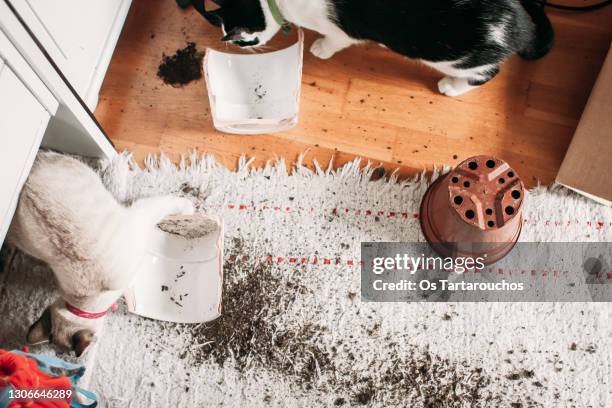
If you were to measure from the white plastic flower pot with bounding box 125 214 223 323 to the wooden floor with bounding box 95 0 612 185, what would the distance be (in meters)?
0.27

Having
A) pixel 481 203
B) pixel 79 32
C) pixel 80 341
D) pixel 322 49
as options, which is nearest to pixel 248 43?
pixel 322 49

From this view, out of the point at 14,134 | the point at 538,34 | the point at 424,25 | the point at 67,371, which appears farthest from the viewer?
the point at 538,34

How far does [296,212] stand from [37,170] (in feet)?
2.18

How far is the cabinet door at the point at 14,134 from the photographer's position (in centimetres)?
96

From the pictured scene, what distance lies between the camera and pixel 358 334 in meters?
1.33

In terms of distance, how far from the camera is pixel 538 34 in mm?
1372

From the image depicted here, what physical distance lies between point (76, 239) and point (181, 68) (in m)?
0.68

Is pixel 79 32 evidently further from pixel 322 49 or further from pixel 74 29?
pixel 322 49

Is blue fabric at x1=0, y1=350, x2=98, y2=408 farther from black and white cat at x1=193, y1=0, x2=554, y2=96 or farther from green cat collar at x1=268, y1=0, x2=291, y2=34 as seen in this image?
green cat collar at x1=268, y1=0, x2=291, y2=34

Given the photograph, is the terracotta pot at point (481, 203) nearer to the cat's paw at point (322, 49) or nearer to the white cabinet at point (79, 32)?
the cat's paw at point (322, 49)

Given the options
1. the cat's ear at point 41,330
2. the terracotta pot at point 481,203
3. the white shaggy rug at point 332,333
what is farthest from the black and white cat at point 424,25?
the cat's ear at point 41,330

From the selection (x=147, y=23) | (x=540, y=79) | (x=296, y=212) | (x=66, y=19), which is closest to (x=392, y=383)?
(x=296, y=212)

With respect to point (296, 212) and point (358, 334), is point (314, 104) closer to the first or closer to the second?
point (296, 212)

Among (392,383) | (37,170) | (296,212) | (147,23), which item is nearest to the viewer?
(37,170)
